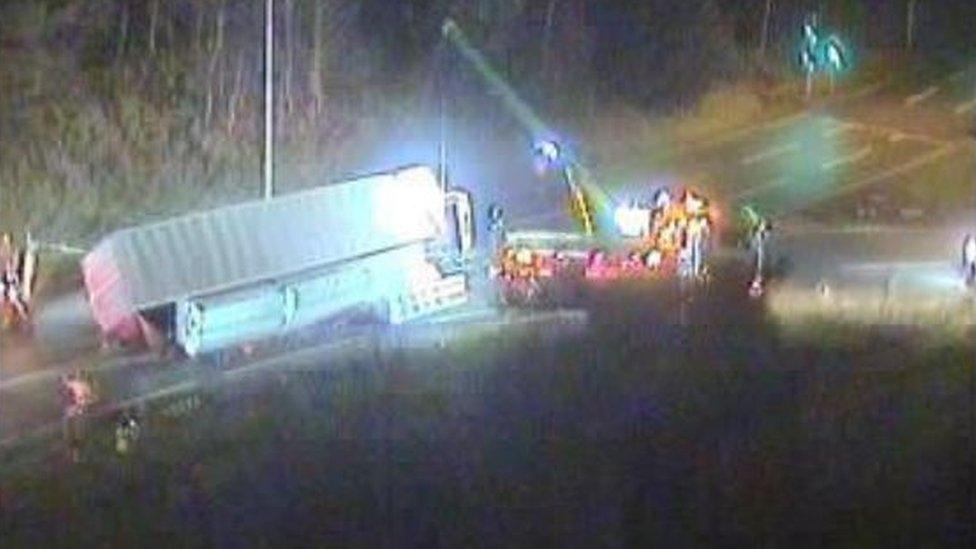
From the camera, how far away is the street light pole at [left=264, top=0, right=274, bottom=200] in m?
1.66

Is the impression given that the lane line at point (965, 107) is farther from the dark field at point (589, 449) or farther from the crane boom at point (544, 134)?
the crane boom at point (544, 134)

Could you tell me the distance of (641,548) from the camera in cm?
171

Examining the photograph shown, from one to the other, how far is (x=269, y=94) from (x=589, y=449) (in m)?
0.44

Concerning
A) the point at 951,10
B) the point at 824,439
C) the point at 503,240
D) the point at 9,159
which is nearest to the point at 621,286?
the point at 503,240

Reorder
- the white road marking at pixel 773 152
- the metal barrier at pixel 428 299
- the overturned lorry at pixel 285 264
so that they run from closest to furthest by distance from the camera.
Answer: the overturned lorry at pixel 285 264, the metal barrier at pixel 428 299, the white road marking at pixel 773 152

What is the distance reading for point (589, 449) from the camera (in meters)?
1.72

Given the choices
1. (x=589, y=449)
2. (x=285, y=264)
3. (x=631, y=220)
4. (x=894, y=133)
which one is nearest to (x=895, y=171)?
(x=894, y=133)

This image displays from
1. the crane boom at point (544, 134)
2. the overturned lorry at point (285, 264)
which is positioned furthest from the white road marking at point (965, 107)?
the overturned lorry at point (285, 264)

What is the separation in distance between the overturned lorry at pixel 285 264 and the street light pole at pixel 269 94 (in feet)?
0.10

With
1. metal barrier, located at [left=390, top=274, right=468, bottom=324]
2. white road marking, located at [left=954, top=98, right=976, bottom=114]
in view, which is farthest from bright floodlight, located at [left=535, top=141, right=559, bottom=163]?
white road marking, located at [left=954, top=98, right=976, bottom=114]

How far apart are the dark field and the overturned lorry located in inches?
2.3

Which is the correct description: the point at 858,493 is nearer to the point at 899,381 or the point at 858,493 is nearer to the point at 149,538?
the point at 899,381

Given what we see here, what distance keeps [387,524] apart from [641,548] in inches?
9.3

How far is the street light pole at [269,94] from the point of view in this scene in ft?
5.45
